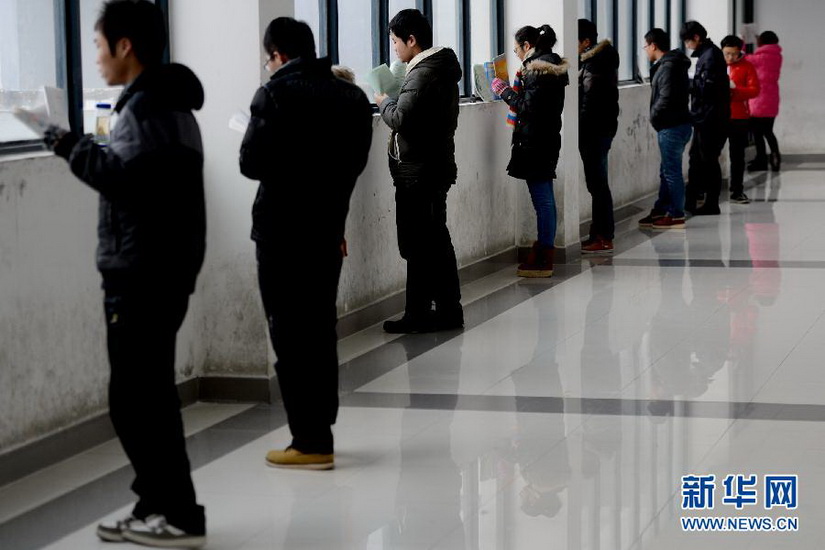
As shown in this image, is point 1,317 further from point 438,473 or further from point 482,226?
point 482,226

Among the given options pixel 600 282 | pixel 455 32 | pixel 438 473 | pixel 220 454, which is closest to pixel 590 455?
pixel 438 473

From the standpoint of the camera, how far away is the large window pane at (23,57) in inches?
214

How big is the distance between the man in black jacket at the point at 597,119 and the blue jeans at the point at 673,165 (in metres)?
1.20

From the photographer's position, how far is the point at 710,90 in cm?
1286

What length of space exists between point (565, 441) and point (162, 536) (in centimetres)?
180

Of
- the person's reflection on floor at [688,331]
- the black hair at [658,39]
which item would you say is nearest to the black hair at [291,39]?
the person's reflection on floor at [688,331]

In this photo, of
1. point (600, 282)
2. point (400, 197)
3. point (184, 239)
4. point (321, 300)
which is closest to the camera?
point (184, 239)

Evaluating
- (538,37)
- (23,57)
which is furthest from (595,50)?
(23,57)

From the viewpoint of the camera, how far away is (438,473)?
5109mm

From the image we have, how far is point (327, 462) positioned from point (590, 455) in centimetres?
95

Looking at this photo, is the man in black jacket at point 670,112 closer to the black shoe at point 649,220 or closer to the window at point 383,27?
the black shoe at point 649,220

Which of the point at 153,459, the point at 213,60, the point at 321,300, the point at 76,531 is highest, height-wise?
the point at 213,60

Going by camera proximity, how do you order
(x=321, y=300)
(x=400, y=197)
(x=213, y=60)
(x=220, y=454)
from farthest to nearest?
(x=400, y=197)
(x=213, y=60)
(x=220, y=454)
(x=321, y=300)

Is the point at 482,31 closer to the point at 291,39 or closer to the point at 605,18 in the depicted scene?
the point at 605,18
